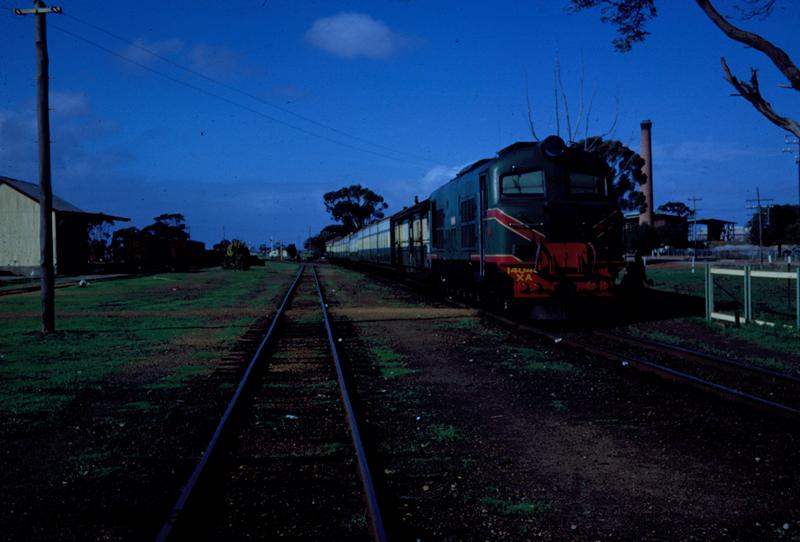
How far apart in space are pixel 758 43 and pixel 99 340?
44.7 ft

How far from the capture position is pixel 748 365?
362 inches

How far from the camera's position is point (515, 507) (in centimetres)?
Answer: 443

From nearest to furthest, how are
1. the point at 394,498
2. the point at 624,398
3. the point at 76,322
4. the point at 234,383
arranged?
the point at 394,498, the point at 624,398, the point at 234,383, the point at 76,322

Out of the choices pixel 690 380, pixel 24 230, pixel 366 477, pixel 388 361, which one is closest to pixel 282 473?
pixel 366 477

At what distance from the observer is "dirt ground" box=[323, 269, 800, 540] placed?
4.18 m

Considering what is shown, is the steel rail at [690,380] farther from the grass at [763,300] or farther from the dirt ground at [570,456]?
the grass at [763,300]

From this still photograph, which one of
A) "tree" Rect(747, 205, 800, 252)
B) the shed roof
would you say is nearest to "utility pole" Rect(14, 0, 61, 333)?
the shed roof

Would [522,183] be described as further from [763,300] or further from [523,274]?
[763,300]

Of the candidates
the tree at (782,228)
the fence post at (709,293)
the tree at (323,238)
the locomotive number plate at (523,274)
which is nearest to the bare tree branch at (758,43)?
the fence post at (709,293)

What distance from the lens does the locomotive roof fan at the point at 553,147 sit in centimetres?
1431

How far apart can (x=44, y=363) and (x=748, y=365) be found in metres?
9.98

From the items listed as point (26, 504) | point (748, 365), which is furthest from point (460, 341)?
point (26, 504)

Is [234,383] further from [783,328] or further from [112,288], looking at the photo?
[112,288]

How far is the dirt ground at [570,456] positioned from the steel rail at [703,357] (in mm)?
1366
